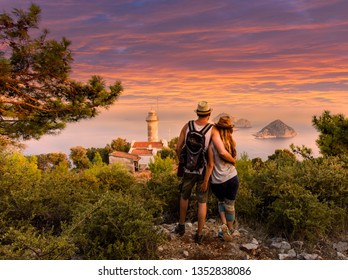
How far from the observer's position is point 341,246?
243 inches

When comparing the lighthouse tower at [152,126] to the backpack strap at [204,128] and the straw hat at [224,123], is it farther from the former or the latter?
the backpack strap at [204,128]

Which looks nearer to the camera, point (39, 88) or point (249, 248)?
point (249, 248)

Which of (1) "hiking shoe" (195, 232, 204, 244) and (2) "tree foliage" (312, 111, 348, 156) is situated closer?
(1) "hiking shoe" (195, 232, 204, 244)

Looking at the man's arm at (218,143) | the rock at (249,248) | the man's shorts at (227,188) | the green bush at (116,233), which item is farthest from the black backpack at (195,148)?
the rock at (249,248)

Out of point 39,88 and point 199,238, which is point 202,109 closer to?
point 199,238

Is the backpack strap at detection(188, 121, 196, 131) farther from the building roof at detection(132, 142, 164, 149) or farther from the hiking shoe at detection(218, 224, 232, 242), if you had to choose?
the building roof at detection(132, 142, 164, 149)

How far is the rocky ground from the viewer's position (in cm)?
522

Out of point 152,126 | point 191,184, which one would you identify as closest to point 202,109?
point 191,184

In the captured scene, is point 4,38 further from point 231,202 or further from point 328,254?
point 328,254

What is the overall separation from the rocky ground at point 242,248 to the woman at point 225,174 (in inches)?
9.6

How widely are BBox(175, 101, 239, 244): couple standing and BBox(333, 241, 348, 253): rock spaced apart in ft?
6.49

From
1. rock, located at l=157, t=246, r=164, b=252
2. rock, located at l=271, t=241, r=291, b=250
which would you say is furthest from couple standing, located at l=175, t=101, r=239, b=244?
rock, located at l=271, t=241, r=291, b=250

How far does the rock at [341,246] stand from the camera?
6.07 metres

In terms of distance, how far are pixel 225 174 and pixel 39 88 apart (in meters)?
10.6
